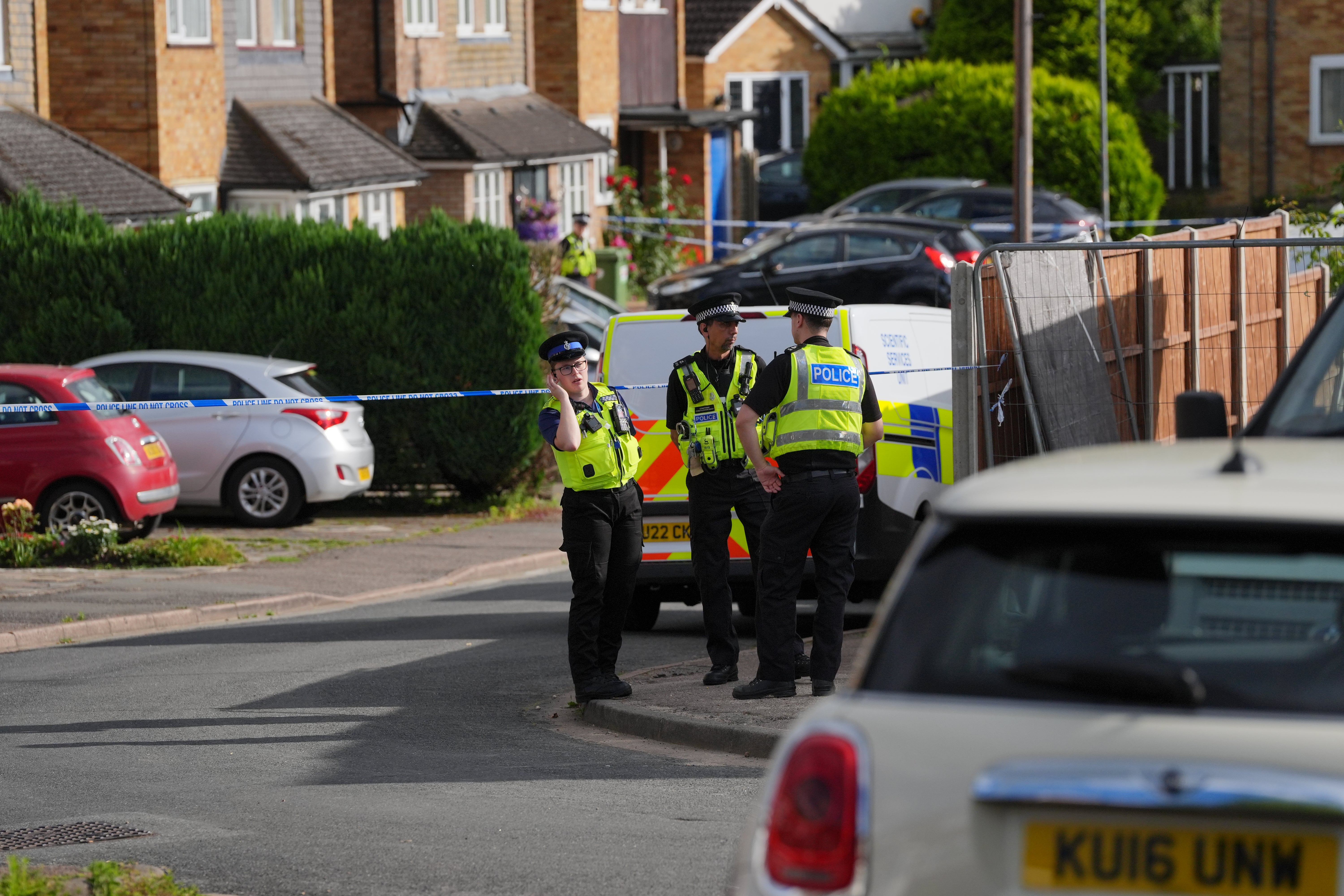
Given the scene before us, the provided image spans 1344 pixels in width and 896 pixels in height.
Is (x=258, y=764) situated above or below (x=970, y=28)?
below

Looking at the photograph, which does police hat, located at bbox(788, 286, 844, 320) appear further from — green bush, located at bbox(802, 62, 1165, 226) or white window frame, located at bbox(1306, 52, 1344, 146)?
A: white window frame, located at bbox(1306, 52, 1344, 146)

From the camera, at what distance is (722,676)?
9742 millimetres

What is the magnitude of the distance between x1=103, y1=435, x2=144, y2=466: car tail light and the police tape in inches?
10.2

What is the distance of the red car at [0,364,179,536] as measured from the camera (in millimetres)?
15938

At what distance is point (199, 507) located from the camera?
18.5m

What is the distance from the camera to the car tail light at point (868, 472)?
1090 centimetres

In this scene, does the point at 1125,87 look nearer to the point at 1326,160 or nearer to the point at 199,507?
the point at 1326,160

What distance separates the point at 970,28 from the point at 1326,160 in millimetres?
9176

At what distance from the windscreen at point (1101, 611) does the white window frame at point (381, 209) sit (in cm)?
2511

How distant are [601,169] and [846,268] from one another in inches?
529

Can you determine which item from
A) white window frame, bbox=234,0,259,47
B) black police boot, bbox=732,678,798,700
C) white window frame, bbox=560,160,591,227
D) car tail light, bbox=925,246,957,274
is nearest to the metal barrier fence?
black police boot, bbox=732,678,798,700

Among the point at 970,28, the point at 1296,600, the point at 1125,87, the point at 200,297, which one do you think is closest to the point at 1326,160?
the point at 1125,87

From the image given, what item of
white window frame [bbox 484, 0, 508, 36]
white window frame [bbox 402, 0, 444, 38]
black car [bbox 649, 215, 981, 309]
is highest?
white window frame [bbox 484, 0, 508, 36]

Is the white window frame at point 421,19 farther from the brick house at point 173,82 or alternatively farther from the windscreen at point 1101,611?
the windscreen at point 1101,611
